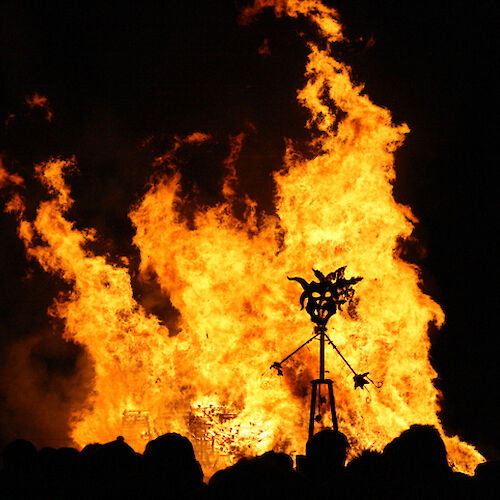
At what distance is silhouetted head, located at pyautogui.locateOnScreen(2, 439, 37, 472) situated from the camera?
2.75m

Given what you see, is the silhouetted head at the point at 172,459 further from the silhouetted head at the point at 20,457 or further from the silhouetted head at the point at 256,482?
the silhouetted head at the point at 20,457

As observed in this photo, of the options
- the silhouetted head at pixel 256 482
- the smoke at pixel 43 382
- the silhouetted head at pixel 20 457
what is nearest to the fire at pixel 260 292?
the smoke at pixel 43 382

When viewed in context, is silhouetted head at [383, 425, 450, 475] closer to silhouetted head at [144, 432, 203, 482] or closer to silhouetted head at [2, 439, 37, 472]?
silhouetted head at [144, 432, 203, 482]

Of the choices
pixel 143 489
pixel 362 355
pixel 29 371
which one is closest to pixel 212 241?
pixel 362 355

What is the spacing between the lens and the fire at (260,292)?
32.3 feet

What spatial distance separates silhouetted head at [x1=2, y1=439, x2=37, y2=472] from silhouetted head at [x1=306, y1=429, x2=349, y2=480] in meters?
1.55

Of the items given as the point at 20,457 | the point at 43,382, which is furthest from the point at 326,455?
the point at 43,382

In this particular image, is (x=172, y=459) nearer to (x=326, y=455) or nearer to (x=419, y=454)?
(x=326, y=455)

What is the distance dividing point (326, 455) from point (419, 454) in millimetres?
534

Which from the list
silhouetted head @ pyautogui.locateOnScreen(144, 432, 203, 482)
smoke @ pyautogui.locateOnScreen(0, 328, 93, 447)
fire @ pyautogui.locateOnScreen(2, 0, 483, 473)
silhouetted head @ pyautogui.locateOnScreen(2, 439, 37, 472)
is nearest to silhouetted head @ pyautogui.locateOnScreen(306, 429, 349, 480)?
silhouetted head @ pyautogui.locateOnScreen(144, 432, 203, 482)

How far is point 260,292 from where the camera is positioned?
1032 centimetres

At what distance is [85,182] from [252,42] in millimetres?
4494

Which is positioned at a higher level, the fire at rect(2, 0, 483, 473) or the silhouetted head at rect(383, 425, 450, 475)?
the fire at rect(2, 0, 483, 473)

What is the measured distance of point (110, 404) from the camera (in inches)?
414
